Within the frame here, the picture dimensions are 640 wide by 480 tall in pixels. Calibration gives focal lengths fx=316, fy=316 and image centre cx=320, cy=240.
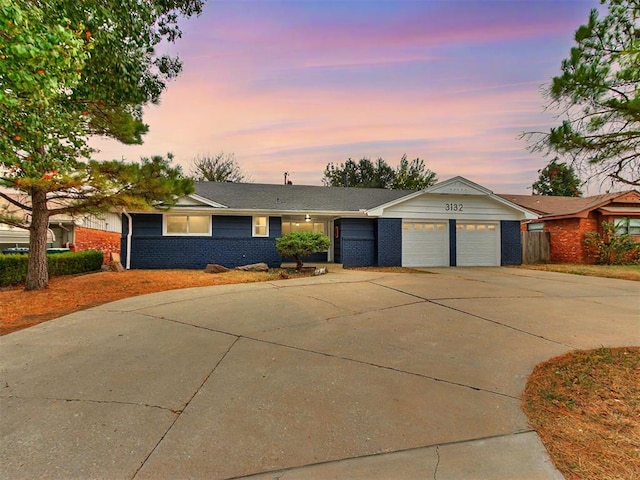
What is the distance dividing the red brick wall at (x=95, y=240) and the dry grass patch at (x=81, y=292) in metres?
9.50

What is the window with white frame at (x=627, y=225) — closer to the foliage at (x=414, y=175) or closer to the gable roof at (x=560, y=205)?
the gable roof at (x=560, y=205)

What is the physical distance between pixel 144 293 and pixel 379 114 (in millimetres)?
10634

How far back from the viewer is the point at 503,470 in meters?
1.89

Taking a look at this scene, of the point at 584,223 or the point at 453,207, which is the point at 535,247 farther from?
the point at 453,207

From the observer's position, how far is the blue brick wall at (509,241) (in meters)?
15.5

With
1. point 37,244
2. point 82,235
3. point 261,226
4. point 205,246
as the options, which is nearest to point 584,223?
point 261,226

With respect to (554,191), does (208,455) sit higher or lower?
lower

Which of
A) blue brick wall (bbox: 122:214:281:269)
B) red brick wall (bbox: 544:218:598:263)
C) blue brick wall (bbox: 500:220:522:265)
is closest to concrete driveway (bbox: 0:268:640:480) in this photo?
blue brick wall (bbox: 122:214:281:269)

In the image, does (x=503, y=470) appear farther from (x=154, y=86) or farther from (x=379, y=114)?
(x=379, y=114)

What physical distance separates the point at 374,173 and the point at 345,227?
81.4ft

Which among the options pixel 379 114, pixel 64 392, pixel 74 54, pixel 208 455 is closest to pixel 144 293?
pixel 64 392

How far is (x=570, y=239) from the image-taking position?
16.8m

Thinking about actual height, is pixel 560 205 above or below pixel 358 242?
above

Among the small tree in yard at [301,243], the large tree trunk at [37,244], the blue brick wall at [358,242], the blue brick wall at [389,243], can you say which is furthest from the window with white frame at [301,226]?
the large tree trunk at [37,244]
